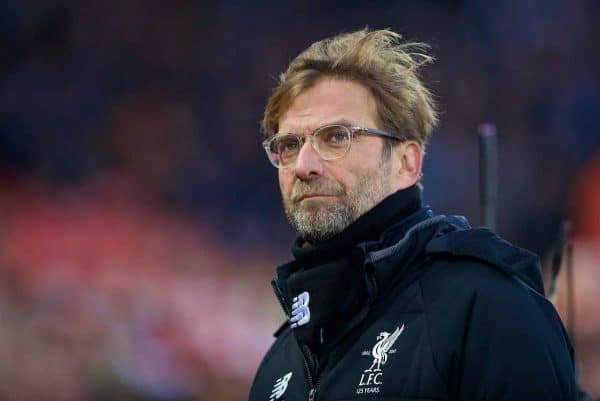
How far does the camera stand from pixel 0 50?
5504mm

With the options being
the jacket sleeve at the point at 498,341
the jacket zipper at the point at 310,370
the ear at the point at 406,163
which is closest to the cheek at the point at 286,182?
the ear at the point at 406,163

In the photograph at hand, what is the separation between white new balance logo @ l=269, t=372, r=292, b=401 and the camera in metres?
1.98

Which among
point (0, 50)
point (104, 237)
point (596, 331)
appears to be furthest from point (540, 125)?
point (0, 50)

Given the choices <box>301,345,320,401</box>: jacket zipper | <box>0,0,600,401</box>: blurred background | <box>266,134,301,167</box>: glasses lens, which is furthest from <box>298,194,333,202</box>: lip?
<box>0,0,600,401</box>: blurred background

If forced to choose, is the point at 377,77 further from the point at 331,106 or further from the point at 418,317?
the point at 418,317

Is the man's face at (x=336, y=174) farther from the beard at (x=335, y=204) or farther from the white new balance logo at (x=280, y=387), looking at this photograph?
the white new balance logo at (x=280, y=387)

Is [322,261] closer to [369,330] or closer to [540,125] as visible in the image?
[369,330]

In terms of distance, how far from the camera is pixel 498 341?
61.9 inches

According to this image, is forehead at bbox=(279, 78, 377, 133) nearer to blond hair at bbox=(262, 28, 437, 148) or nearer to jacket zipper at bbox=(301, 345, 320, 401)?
blond hair at bbox=(262, 28, 437, 148)

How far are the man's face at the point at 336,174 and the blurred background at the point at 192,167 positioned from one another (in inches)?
136

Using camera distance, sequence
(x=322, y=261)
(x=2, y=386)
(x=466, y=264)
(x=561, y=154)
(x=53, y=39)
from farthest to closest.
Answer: (x=561, y=154), (x=53, y=39), (x=2, y=386), (x=322, y=261), (x=466, y=264)

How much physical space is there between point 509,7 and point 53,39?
3.02 meters

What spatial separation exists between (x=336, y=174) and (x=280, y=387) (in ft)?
1.63

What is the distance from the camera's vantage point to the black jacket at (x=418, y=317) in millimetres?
1569
